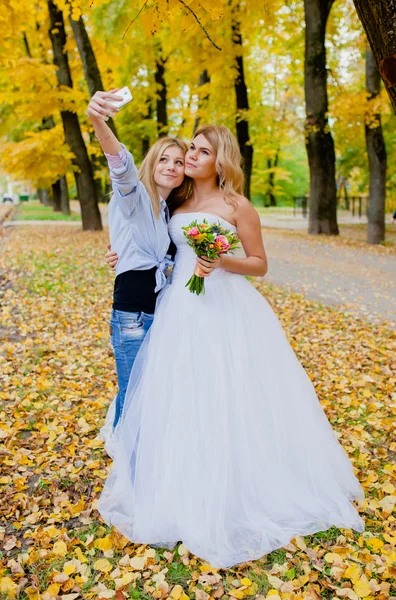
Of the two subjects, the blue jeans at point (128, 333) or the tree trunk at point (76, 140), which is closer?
the blue jeans at point (128, 333)

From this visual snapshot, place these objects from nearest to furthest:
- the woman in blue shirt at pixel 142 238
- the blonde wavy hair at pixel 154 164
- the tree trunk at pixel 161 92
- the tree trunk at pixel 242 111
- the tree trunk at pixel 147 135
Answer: the woman in blue shirt at pixel 142 238, the blonde wavy hair at pixel 154 164, the tree trunk at pixel 242 111, the tree trunk at pixel 161 92, the tree trunk at pixel 147 135

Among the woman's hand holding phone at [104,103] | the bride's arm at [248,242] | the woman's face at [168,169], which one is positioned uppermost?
the woman's hand holding phone at [104,103]

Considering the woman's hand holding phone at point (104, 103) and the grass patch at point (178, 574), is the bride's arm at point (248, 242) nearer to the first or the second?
the woman's hand holding phone at point (104, 103)

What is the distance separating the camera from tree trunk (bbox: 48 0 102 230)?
632 inches

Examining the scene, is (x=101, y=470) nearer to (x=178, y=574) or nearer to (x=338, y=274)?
(x=178, y=574)

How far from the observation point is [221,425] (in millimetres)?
2996

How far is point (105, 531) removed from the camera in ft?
10.3

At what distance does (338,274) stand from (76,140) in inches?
394

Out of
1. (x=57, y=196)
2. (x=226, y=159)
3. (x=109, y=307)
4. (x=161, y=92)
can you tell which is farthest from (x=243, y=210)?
(x=57, y=196)

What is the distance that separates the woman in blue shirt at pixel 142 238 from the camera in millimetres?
3027

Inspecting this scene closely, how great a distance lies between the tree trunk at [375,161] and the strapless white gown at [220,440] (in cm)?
→ 1233

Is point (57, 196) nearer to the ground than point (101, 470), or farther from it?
farther from it

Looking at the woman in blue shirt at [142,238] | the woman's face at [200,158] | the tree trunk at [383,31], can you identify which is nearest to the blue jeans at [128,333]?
the woman in blue shirt at [142,238]

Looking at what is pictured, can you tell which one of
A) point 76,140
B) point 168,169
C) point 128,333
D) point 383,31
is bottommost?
point 128,333
